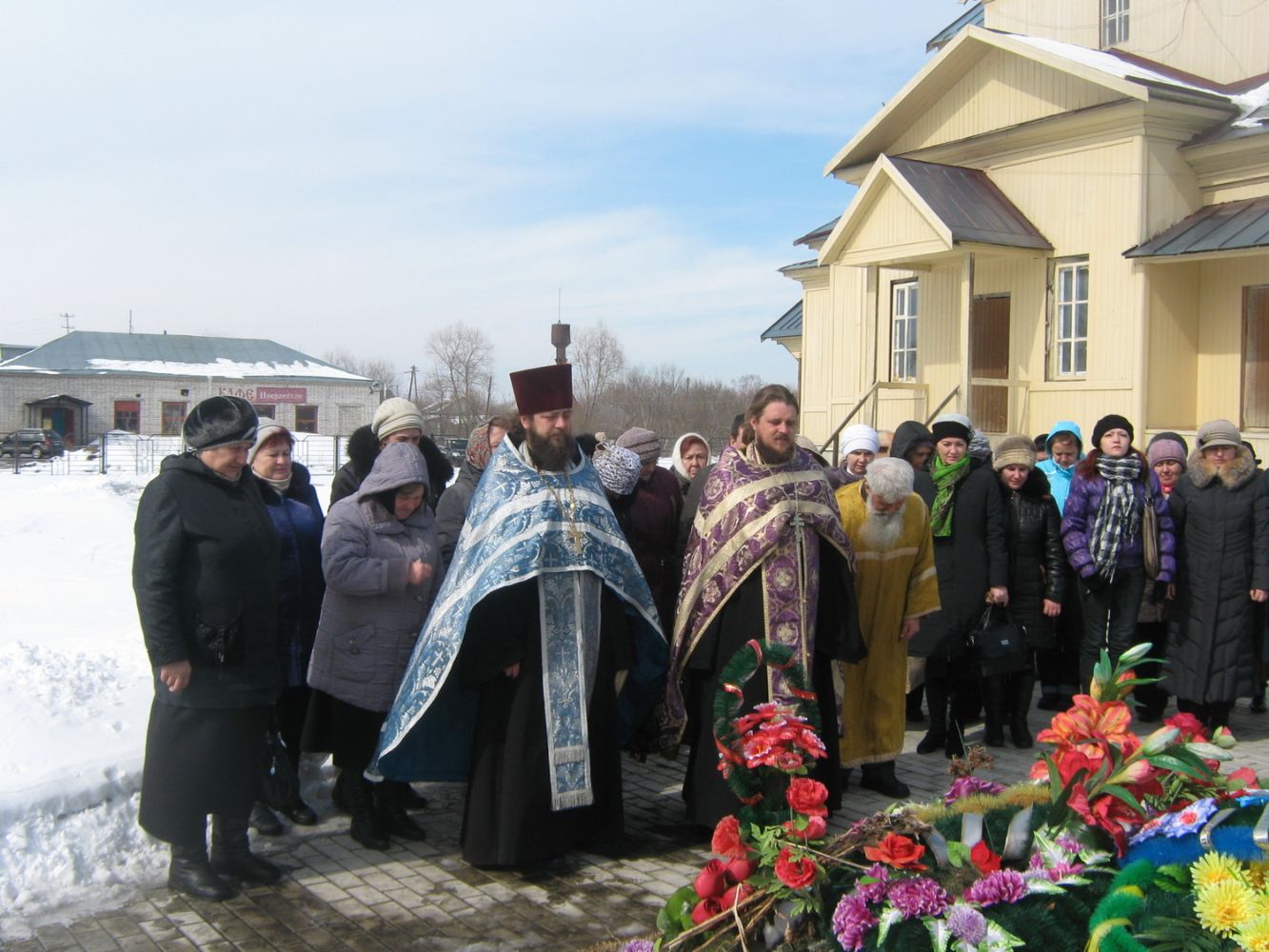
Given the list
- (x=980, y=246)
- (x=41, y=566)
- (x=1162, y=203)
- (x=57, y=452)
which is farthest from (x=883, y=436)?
(x=57, y=452)

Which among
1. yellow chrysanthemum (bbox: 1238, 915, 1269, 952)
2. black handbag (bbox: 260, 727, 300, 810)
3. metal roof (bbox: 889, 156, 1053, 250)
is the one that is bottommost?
black handbag (bbox: 260, 727, 300, 810)

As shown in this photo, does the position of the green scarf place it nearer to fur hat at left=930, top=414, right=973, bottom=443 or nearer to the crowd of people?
the crowd of people

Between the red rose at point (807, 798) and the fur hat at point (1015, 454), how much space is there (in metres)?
4.42

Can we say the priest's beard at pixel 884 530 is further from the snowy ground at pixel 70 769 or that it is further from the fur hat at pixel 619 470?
the snowy ground at pixel 70 769

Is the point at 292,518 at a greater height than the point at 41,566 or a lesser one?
greater

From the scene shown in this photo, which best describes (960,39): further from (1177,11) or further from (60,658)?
(60,658)

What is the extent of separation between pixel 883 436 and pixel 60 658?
6.56 metres

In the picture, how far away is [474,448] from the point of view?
6.46 m

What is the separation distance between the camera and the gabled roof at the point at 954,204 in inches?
547

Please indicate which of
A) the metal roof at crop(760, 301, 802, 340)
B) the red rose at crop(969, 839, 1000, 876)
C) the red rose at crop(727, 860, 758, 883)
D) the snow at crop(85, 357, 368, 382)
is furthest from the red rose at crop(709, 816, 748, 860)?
the snow at crop(85, 357, 368, 382)

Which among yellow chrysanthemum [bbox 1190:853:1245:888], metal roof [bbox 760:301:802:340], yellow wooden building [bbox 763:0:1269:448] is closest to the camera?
yellow chrysanthemum [bbox 1190:853:1245:888]

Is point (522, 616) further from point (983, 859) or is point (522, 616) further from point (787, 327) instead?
point (787, 327)

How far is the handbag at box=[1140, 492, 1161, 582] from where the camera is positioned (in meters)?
7.00

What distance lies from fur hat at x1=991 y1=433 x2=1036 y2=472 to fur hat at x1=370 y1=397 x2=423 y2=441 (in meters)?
3.36
